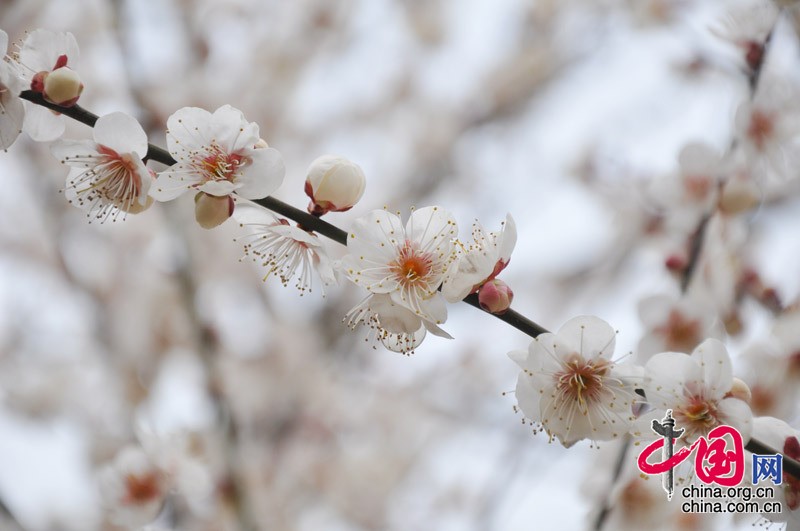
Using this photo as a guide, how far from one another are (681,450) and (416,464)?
9.56ft

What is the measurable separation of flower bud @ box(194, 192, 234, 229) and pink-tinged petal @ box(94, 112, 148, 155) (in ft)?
0.30

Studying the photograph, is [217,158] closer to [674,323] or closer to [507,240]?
[507,240]

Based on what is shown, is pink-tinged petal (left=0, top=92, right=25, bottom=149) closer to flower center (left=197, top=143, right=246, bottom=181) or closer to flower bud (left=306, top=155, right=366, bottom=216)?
flower center (left=197, top=143, right=246, bottom=181)

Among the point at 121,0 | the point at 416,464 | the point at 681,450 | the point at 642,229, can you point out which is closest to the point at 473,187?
Result: the point at 416,464

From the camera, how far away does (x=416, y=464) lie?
3.62m

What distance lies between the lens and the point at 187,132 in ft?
2.65

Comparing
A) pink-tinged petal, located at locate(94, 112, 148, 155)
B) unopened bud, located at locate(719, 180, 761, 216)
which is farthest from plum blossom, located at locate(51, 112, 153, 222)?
unopened bud, located at locate(719, 180, 761, 216)

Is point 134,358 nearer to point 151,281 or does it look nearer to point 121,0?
point 151,281

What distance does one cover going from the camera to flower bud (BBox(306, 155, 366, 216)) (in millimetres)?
809

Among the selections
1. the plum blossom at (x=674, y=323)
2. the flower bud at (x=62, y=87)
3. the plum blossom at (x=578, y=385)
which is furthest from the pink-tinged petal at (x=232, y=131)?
the plum blossom at (x=674, y=323)

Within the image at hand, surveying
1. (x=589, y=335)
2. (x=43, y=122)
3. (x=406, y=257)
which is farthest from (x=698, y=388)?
(x=43, y=122)

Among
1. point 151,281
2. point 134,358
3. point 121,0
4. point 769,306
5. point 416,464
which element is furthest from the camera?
point 416,464

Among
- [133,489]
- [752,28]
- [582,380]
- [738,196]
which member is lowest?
[133,489]

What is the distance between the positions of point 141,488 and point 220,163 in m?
0.88
